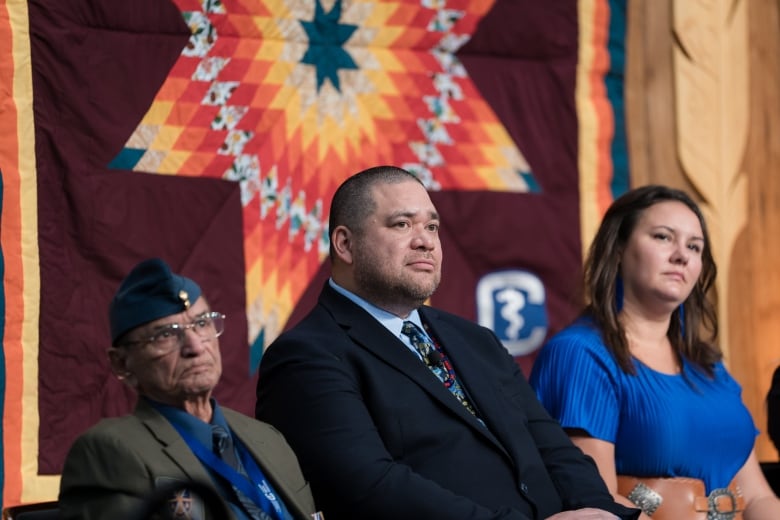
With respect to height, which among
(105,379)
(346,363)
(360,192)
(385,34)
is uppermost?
(385,34)

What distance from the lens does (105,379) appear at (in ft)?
11.7

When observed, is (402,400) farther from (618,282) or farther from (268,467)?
(618,282)

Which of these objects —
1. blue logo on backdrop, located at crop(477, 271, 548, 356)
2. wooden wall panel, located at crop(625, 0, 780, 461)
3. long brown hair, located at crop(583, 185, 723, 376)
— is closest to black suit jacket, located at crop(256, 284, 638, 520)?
long brown hair, located at crop(583, 185, 723, 376)

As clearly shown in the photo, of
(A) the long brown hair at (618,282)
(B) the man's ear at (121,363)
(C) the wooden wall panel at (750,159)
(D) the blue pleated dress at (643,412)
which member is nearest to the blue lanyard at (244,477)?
(B) the man's ear at (121,363)

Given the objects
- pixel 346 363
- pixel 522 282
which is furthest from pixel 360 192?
pixel 522 282

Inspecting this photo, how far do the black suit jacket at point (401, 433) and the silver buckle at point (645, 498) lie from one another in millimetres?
321

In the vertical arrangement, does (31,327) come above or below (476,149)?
below

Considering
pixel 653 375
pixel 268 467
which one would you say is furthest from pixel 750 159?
pixel 268 467

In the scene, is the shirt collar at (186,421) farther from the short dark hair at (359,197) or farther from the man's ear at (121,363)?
the short dark hair at (359,197)

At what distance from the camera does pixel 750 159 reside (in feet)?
15.6

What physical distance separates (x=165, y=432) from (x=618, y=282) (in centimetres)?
157

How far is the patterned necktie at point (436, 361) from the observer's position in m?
2.78

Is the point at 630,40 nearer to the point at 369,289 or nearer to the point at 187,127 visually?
the point at 187,127

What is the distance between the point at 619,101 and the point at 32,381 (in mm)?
2154
